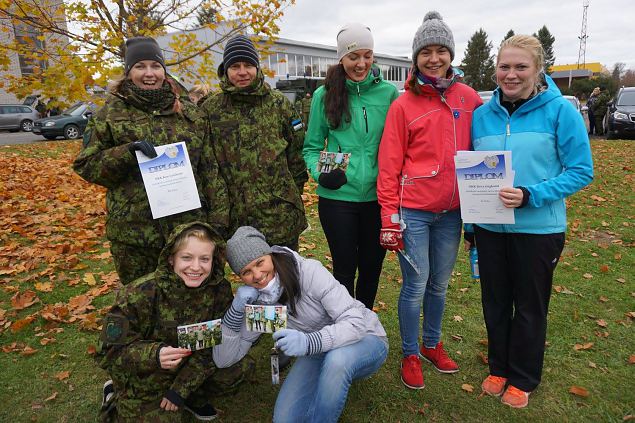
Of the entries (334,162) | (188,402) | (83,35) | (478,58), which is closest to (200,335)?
(188,402)

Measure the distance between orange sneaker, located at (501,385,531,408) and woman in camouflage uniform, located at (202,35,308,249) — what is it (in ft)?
5.93

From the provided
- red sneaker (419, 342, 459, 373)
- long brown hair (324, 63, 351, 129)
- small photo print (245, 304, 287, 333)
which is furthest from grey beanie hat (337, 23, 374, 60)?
red sneaker (419, 342, 459, 373)

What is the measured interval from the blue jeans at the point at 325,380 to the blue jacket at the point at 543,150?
1.13 meters

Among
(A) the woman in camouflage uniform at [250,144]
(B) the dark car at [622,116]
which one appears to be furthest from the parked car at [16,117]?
(B) the dark car at [622,116]

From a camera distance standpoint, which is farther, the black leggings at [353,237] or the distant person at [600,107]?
the distant person at [600,107]

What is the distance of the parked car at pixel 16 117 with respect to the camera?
22609mm

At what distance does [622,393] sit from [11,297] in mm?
5303

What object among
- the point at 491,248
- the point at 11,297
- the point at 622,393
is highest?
the point at 491,248

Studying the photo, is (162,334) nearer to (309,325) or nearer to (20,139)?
(309,325)

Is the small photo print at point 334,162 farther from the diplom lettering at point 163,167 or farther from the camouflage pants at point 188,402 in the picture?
the camouflage pants at point 188,402

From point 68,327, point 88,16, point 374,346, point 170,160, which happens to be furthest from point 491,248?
point 88,16

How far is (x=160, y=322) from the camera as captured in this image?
2.64 m

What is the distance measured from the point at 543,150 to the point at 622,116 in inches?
608

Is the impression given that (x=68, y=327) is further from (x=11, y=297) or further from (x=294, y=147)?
(x=294, y=147)
